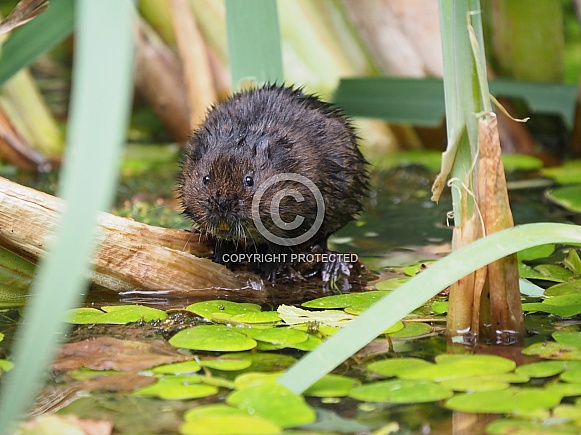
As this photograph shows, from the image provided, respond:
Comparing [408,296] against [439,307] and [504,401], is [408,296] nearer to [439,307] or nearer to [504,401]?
[504,401]

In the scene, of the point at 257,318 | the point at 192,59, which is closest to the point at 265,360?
the point at 257,318

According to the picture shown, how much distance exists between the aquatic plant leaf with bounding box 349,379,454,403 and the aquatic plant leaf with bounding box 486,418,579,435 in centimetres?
20

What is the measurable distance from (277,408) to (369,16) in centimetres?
490

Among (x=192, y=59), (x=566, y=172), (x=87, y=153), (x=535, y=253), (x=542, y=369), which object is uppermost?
(x=192, y=59)

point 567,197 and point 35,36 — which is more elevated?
point 35,36

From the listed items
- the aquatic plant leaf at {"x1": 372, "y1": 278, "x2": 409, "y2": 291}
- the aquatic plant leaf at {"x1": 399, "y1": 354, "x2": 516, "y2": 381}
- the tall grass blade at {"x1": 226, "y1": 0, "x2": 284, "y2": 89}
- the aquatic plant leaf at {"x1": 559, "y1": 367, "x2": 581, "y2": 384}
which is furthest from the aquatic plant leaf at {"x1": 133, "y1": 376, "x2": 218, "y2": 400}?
the tall grass blade at {"x1": 226, "y1": 0, "x2": 284, "y2": 89}

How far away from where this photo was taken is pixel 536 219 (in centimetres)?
462

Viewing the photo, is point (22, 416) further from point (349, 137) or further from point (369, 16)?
point (369, 16)

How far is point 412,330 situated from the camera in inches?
114

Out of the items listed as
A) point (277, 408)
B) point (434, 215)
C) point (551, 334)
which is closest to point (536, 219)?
point (434, 215)

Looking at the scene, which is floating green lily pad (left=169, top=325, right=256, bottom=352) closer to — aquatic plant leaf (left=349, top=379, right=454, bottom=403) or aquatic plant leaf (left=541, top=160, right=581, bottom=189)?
aquatic plant leaf (left=349, top=379, right=454, bottom=403)

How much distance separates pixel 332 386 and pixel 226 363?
364 millimetres

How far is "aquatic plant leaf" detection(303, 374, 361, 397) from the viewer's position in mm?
2299

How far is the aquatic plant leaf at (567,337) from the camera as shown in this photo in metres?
2.67
